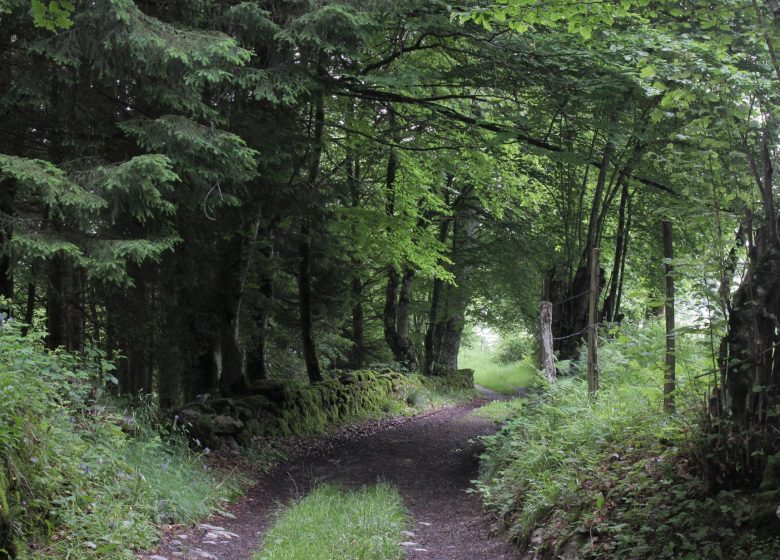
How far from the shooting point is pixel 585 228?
1557 centimetres

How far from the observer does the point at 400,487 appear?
8.20m

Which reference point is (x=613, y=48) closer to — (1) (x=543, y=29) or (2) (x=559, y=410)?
(1) (x=543, y=29)

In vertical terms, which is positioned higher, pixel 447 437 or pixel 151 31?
pixel 151 31

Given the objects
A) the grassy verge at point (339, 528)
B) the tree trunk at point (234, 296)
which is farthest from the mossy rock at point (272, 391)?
the grassy verge at point (339, 528)

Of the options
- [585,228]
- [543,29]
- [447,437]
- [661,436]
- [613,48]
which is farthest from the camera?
[585,228]

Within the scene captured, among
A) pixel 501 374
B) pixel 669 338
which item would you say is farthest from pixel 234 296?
pixel 501 374

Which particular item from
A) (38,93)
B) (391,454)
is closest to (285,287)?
(391,454)

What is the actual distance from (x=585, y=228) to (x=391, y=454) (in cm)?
807

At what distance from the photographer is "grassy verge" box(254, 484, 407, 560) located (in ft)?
16.3

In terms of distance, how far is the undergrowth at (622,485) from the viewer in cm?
380

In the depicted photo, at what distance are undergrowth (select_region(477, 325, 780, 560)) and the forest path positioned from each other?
0.41 m

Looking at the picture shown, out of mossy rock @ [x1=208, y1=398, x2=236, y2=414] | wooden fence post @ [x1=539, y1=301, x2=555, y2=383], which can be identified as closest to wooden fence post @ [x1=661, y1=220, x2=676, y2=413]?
wooden fence post @ [x1=539, y1=301, x2=555, y2=383]

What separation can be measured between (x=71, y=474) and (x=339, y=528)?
7.35 ft

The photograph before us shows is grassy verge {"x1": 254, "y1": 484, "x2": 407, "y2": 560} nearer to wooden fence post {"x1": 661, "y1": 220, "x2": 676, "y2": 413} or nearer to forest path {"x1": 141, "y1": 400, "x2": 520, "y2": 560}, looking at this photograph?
forest path {"x1": 141, "y1": 400, "x2": 520, "y2": 560}
